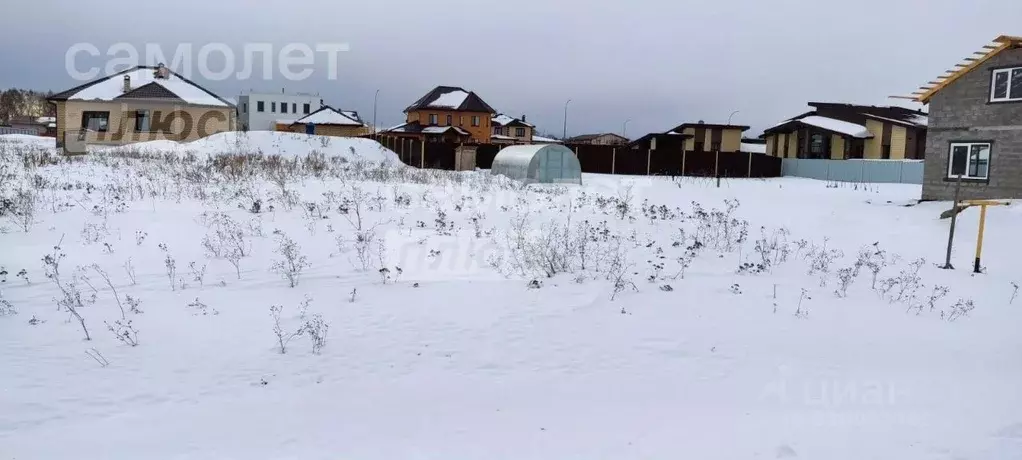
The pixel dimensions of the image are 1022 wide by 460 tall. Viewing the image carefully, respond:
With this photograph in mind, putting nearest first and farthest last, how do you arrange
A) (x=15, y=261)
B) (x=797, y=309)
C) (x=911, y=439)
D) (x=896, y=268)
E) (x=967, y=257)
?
(x=911, y=439), (x=797, y=309), (x=15, y=261), (x=896, y=268), (x=967, y=257)

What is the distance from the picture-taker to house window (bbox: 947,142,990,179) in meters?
17.6

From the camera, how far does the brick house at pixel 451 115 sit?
52938 millimetres

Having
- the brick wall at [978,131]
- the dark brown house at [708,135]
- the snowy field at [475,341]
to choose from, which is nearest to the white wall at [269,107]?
the dark brown house at [708,135]

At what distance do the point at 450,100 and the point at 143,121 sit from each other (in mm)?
25241

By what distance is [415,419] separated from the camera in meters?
4.51

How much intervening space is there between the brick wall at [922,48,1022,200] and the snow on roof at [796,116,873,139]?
71.4ft

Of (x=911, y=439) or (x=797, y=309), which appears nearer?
(x=911, y=439)

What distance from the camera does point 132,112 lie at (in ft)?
112

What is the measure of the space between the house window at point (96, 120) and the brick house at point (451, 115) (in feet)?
70.7

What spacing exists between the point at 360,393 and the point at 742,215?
489 inches

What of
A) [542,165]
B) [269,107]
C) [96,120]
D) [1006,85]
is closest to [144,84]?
[96,120]

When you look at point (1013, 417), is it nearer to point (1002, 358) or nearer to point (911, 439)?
point (911, 439)

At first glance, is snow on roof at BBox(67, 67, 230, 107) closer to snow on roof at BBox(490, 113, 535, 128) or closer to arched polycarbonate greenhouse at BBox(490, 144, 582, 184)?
arched polycarbonate greenhouse at BBox(490, 144, 582, 184)

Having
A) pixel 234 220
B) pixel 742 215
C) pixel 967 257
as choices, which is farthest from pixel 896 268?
pixel 234 220
